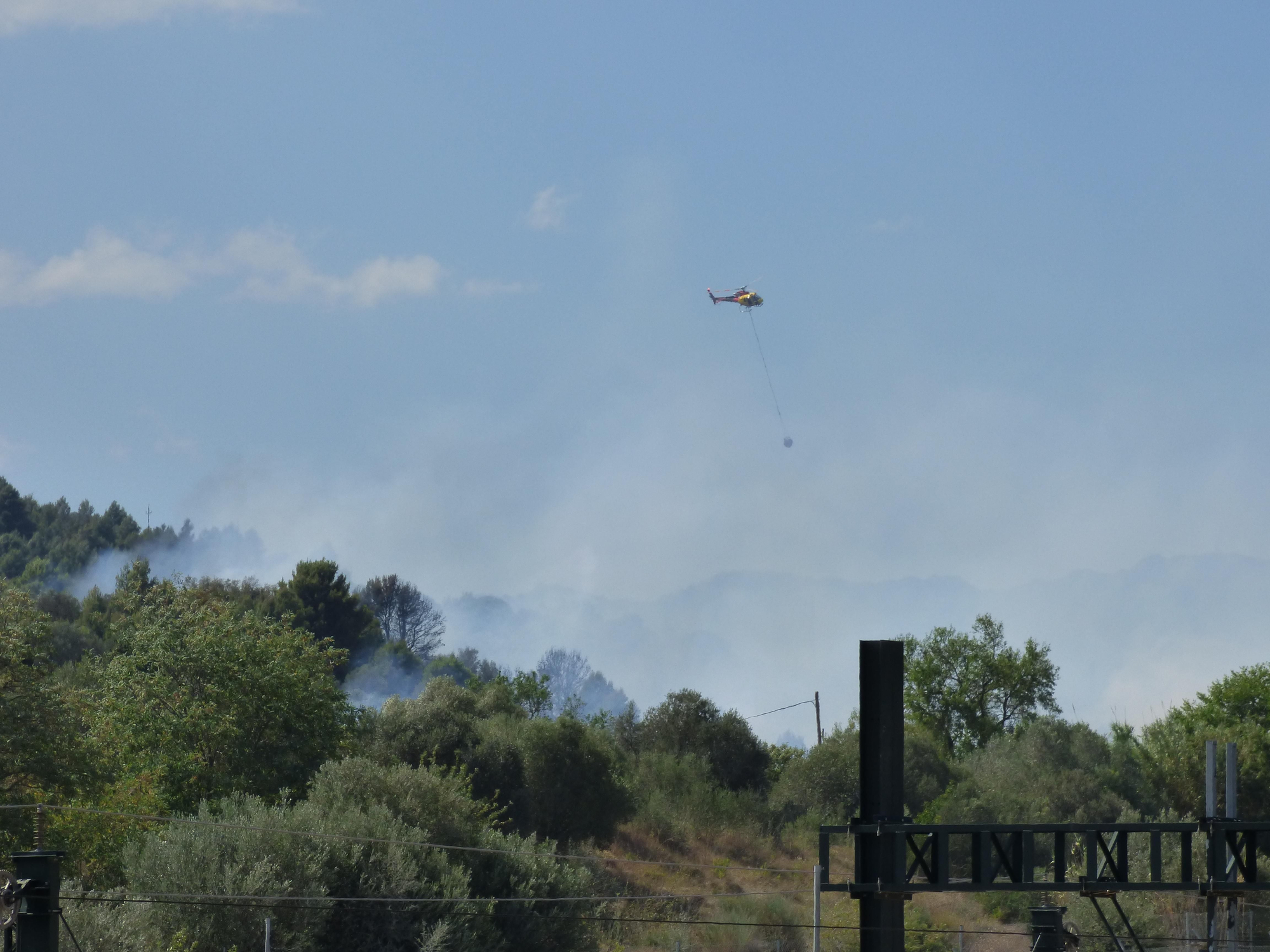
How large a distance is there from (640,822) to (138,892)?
3301cm

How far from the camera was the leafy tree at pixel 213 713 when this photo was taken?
1795 inches

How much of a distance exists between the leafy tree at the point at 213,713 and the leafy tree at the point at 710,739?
92.5 ft

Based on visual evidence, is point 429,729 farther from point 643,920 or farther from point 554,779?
point 643,920

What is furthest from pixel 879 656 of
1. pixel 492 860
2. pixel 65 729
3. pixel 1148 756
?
pixel 1148 756

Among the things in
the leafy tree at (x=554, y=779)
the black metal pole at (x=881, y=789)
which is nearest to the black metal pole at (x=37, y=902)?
the black metal pole at (x=881, y=789)

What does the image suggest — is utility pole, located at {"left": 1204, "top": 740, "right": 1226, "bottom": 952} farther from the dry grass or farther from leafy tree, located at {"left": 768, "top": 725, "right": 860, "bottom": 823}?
leafy tree, located at {"left": 768, "top": 725, "right": 860, "bottom": 823}

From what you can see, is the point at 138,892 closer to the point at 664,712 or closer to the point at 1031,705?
the point at 664,712

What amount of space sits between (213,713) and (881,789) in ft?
107

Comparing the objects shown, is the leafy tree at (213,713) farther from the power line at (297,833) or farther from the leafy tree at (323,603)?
the leafy tree at (323,603)

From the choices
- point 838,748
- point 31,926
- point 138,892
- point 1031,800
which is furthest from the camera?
point 838,748

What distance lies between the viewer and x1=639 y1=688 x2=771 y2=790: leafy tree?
7431 cm

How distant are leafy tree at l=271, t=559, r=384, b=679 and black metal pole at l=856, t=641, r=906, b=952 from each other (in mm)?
123253

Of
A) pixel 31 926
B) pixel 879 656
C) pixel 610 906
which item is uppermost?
pixel 879 656

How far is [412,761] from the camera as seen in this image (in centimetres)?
6141
